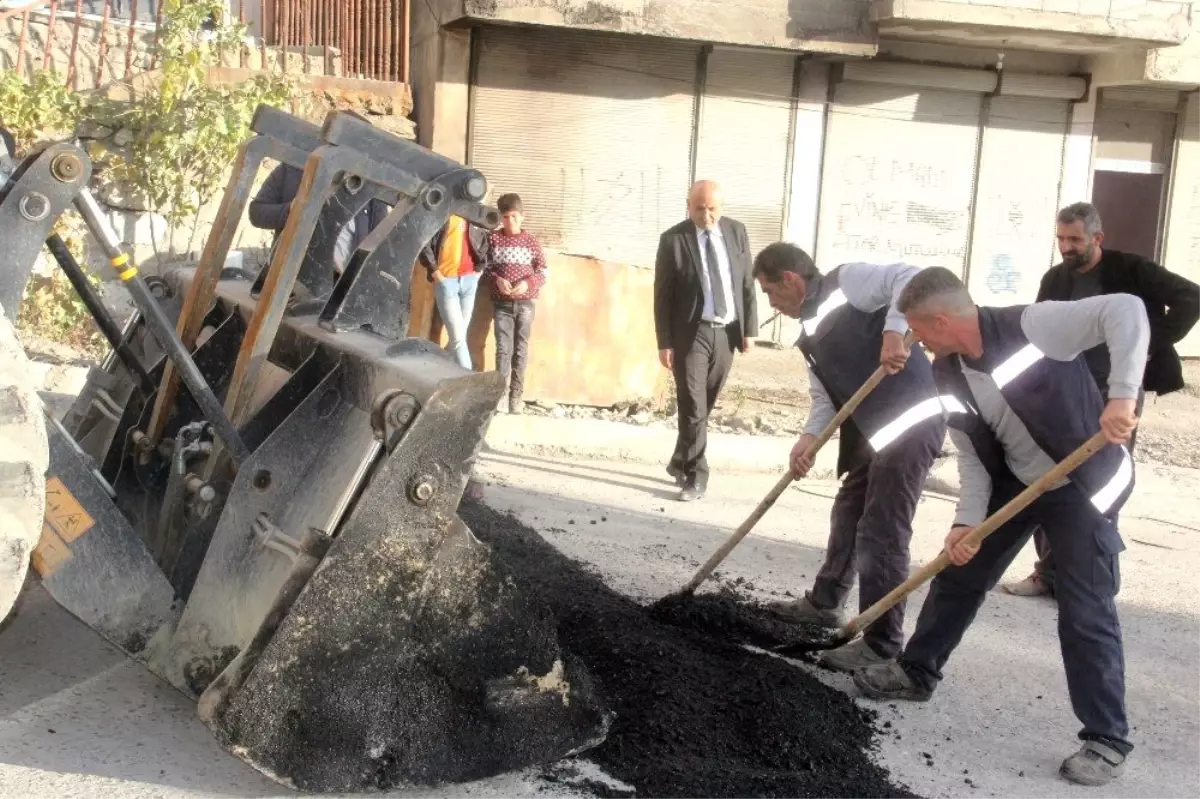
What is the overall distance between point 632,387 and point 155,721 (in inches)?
252

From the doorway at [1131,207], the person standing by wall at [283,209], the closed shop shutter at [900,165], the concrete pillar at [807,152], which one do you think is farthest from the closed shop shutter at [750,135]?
the person standing by wall at [283,209]

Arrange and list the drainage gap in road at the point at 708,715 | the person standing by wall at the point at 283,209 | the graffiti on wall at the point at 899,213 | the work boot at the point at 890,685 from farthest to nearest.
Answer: the graffiti on wall at the point at 899,213
the person standing by wall at the point at 283,209
the work boot at the point at 890,685
the drainage gap in road at the point at 708,715

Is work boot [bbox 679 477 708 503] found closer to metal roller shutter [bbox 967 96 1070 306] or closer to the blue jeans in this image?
the blue jeans

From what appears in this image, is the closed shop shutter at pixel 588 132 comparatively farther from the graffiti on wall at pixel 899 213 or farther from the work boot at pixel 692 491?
the work boot at pixel 692 491

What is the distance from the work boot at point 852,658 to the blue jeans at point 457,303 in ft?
14.3

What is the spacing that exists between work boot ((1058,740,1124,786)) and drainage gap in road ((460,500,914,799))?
2.12ft

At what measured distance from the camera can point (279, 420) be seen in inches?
153

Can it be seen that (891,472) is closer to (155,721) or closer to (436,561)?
(436,561)

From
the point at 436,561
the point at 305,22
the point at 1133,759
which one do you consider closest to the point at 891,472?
the point at 1133,759

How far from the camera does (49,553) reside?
3443 millimetres

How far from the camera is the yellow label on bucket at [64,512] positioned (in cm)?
346

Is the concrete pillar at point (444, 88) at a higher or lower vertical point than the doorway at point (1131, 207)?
higher

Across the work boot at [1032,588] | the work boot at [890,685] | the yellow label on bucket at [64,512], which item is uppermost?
the yellow label on bucket at [64,512]

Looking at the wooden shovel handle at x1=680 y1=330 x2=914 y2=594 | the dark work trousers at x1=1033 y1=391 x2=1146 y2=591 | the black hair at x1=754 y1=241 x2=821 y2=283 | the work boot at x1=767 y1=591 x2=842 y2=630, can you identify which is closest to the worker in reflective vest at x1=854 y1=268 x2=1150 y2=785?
the wooden shovel handle at x1=680 y1=330 x2=914 y2=594
